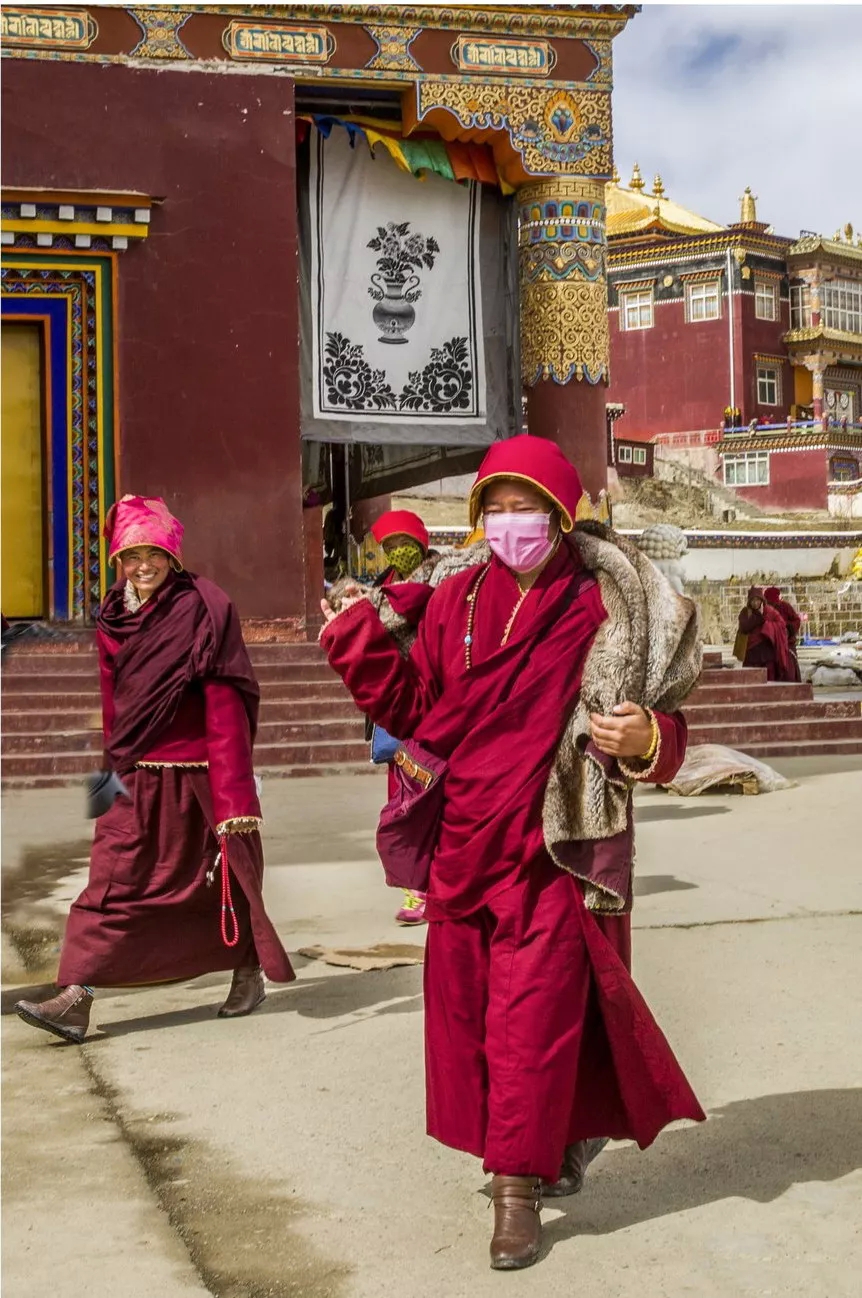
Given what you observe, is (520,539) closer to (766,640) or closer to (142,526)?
(142,526)

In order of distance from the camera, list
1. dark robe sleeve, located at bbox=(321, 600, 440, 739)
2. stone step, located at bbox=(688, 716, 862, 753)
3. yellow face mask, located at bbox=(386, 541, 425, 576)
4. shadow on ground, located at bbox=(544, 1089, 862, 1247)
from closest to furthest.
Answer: shadow on ground, located at bbox=(544, 1089, 862, 1247)
dark robe sleeve, located at bbox=(321, 600, 440, 739)
yellow face mask, located at bbox=(386, 541, 425, 576)
stone step, located at bbox=(688, 716, 862, 753)

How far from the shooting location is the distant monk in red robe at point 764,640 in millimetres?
15477

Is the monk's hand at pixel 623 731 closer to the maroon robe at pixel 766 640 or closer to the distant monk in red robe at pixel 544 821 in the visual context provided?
the distant monk in red robe at pixel 544 821

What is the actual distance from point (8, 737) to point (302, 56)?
5.56 metres

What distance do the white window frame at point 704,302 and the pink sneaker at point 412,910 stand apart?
120 feet

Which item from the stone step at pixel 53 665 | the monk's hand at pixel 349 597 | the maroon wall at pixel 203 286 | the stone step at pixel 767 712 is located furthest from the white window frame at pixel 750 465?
the monk's hand at pixel 349 597

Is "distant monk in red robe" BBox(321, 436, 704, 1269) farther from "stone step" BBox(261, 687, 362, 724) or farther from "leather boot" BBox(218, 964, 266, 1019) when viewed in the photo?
"stone step" BBox(261, 687, 362, 724)

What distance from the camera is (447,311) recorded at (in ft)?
44.7

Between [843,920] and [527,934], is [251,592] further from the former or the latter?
[527,934]

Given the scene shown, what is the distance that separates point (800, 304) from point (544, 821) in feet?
136

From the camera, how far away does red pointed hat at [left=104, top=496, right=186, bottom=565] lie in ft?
15.2

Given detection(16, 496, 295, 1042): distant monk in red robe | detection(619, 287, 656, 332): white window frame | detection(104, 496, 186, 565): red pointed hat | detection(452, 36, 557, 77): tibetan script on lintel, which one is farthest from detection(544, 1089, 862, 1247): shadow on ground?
detection(619, 287, 656, 332): white window frame

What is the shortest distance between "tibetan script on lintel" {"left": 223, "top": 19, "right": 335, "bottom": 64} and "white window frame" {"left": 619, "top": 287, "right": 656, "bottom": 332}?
97.5ft

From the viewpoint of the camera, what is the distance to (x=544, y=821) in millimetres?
3105
